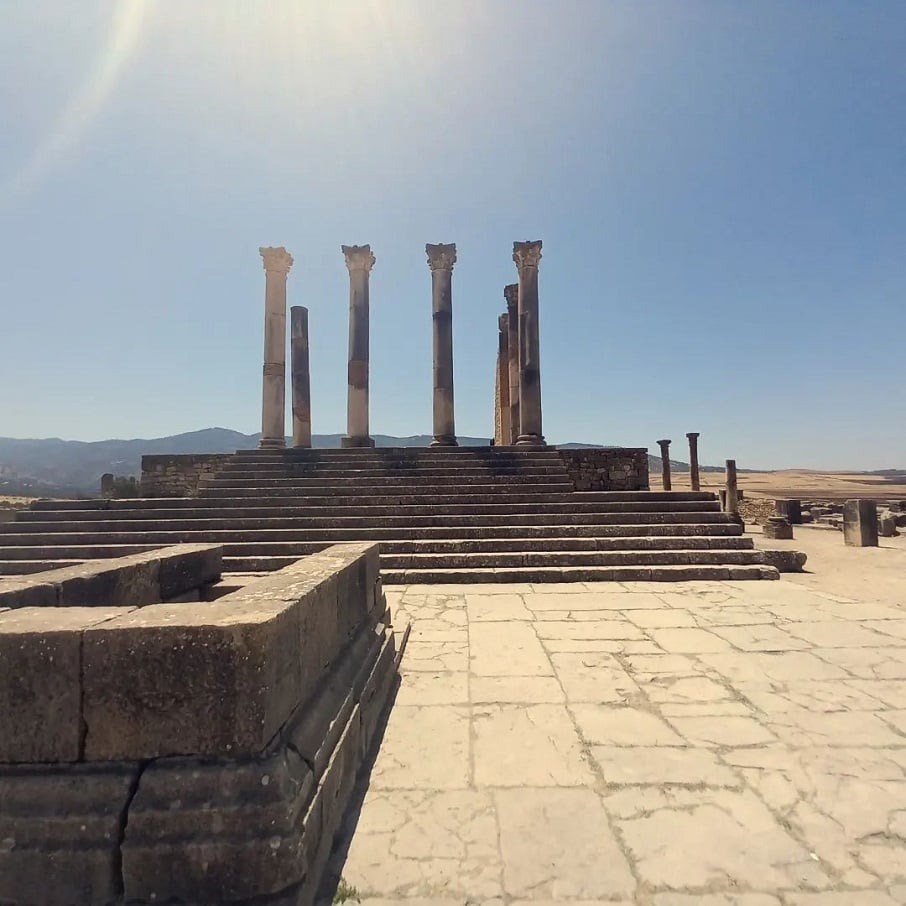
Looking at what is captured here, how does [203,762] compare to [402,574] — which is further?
[402,574]

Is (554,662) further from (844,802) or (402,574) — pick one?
(402,574)

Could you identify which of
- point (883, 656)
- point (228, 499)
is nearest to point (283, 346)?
point (228, 499)

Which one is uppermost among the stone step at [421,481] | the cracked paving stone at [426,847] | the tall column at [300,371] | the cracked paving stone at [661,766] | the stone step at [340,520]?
the tall column at [300,371]

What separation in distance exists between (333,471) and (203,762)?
39.9 ft

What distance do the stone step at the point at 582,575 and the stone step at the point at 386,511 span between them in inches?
95.9

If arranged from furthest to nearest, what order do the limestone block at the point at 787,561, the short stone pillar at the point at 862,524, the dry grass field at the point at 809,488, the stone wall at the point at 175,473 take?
the dry grass field at the point at 809,488 → the stone wall at the point at 175,473 → the short stone pillar at the point at 862,524 → the limestone block at the point at 787,561

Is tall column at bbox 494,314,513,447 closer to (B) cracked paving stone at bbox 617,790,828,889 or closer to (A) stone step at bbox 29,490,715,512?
(A) stone step at bbox 29,490,715,512

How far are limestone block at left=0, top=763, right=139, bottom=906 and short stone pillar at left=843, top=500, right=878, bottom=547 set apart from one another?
16.7 metres

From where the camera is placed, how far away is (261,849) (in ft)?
5.79

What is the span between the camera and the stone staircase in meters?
8.76

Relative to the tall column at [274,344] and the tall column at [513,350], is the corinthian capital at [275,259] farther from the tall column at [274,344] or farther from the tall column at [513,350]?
the tall column at [513,350]

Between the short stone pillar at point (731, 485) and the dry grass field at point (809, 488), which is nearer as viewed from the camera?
the short stone pillar at point (731, 485)

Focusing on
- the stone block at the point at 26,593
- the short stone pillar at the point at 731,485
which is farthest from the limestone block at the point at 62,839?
the short stone pillar at the point at 731,485

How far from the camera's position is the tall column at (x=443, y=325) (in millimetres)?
17844
